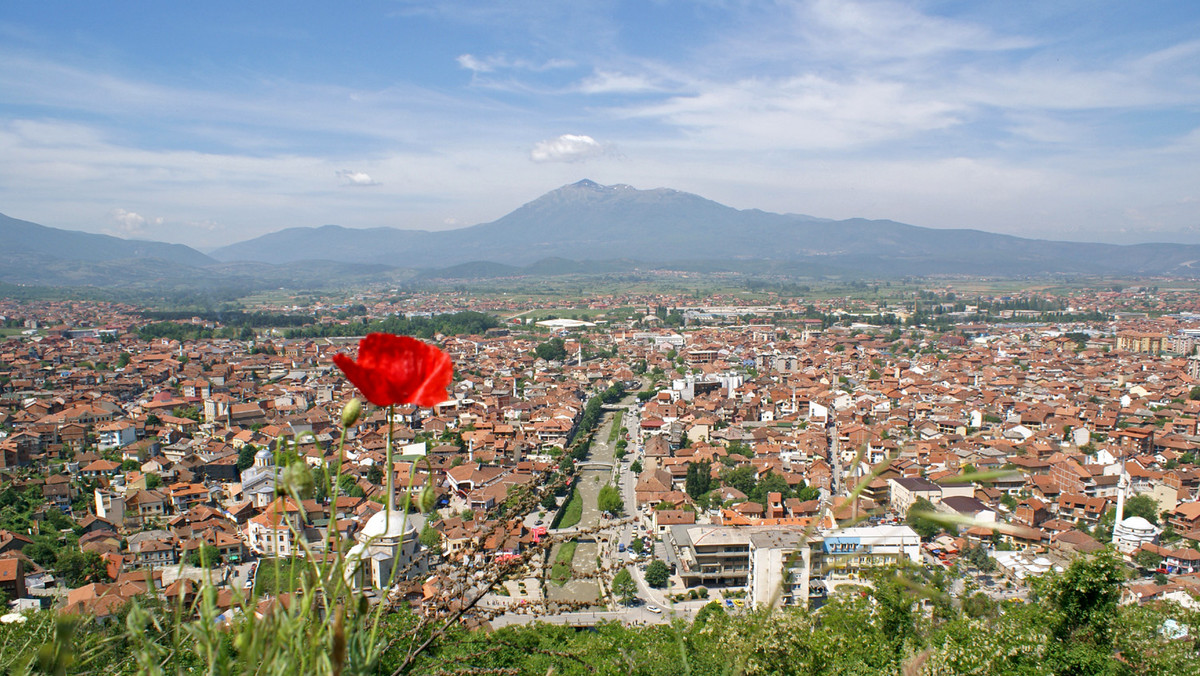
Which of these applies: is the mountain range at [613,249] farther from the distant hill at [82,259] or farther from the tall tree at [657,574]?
the tall tree at [657,574]

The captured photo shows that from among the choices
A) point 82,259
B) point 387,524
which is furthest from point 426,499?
point 82,259

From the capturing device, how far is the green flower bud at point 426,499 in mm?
401

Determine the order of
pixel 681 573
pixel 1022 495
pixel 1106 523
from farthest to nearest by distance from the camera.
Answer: pixel 1022 495 → pixel 1106 523 → pixel 681 573

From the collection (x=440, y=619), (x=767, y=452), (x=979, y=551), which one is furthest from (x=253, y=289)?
(x=440, y=619)

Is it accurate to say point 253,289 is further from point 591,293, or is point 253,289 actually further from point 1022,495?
point 1022,495

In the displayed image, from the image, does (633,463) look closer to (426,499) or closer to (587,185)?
(426,499)

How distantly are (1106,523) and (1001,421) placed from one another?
506cm

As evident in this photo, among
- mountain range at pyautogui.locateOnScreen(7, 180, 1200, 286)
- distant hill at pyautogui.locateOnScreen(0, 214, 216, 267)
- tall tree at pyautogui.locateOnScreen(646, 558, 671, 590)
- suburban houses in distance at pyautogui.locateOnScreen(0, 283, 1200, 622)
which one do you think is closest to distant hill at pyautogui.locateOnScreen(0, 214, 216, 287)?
distant hill at pyautogui.locateOnScreen(0, 214, 216, 267)

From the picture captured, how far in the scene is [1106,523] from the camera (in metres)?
8.03

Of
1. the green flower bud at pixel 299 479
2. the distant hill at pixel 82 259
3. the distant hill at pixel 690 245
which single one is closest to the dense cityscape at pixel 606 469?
the green flower bud at pixel 299 479

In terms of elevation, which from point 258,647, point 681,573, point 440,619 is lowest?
point 681,573

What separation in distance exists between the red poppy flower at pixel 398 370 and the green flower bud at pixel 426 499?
0.06 meters

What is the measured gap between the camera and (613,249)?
95625 mm

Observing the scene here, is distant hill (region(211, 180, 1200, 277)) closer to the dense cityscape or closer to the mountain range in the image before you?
the mountain range
